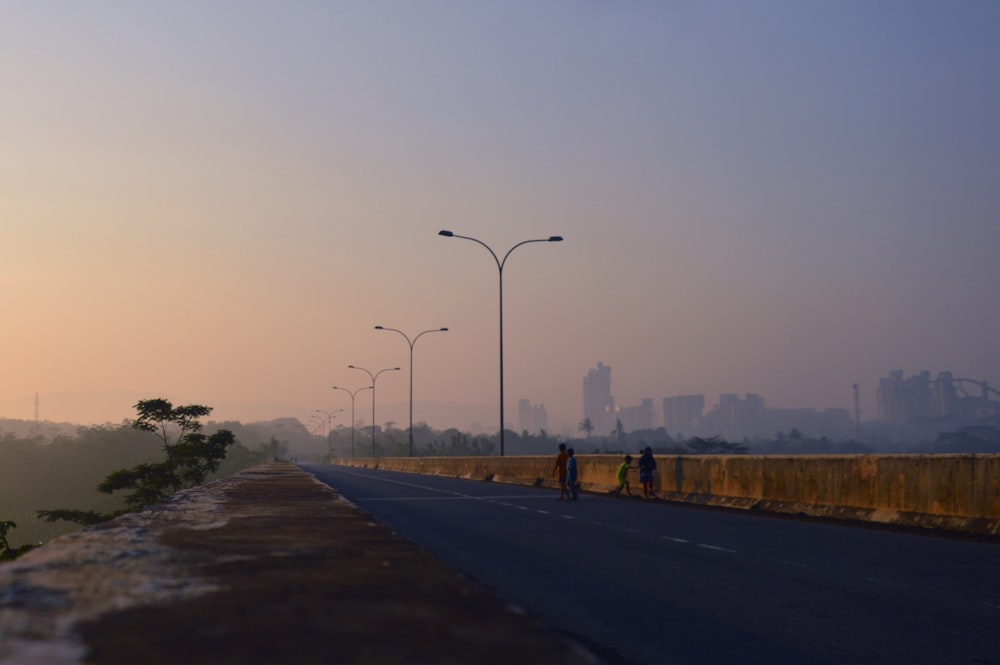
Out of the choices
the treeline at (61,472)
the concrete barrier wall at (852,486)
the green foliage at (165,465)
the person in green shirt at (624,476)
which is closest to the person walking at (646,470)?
the concrete barrier wall at (852,486)

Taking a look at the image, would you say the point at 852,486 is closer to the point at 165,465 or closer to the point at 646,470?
the point at 646,470

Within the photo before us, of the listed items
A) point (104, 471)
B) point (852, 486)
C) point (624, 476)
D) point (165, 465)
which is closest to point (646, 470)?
point (624, 476)

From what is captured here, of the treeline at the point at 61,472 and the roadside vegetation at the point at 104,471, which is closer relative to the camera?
the roadside vegetation at the point at 104,471

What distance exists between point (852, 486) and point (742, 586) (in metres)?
11.5

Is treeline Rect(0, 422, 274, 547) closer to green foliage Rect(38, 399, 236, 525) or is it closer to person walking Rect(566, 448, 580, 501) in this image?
green foliage Rect(38, 399, 236, 525)

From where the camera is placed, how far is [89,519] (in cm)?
6569

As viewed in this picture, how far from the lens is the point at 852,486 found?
2316 centimetres

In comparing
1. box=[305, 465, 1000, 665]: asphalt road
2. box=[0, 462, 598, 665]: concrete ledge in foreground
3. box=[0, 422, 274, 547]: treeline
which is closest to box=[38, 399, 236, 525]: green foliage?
box=[305, 465, 1000, 665]: asphalt road

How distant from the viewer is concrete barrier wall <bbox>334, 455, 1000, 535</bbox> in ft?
63.5

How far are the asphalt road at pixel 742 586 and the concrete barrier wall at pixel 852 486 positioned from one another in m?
0.93

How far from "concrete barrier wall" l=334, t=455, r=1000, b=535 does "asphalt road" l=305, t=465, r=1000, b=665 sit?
93cm

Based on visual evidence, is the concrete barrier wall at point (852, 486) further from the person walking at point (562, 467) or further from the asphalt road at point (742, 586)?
the person walking at point (562, 467)

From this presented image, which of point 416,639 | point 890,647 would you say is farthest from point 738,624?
point 416,639

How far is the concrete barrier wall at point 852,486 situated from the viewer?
63.5 ft
